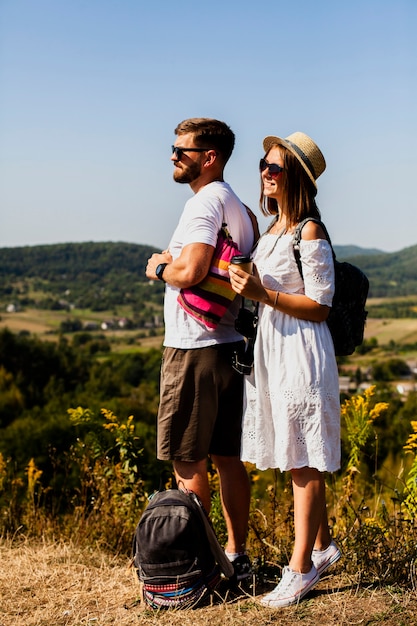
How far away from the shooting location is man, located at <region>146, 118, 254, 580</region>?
3.43m

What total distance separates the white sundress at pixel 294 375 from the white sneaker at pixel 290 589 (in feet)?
1.65

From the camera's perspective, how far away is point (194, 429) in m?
3.48

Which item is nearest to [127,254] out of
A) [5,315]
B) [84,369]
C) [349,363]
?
[5,315]

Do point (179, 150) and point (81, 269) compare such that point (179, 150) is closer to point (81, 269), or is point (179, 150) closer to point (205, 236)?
point (205, 236)

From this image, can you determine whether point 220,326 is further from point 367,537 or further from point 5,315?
point 5,315

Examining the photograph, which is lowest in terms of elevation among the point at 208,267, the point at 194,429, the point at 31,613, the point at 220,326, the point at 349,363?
the point at 349,363

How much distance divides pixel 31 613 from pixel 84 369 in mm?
40727

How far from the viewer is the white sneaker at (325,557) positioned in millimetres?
3518

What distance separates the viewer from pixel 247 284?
10.3ft

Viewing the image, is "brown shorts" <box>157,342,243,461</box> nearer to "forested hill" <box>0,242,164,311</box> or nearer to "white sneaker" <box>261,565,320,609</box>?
"white sneaker" <box>261,565,320,609</box>

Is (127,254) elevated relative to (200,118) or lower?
elevated

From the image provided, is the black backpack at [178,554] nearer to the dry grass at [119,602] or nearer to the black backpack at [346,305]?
the dry grass at [119,602]

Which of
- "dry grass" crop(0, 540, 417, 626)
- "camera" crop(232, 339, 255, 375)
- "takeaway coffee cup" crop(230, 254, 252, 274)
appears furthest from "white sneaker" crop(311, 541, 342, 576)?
"takeaway coffee cup" crop(230, 254, 252, 274)

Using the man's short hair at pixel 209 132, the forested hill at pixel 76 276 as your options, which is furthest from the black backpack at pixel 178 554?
the forested hill at pixel 76 276
